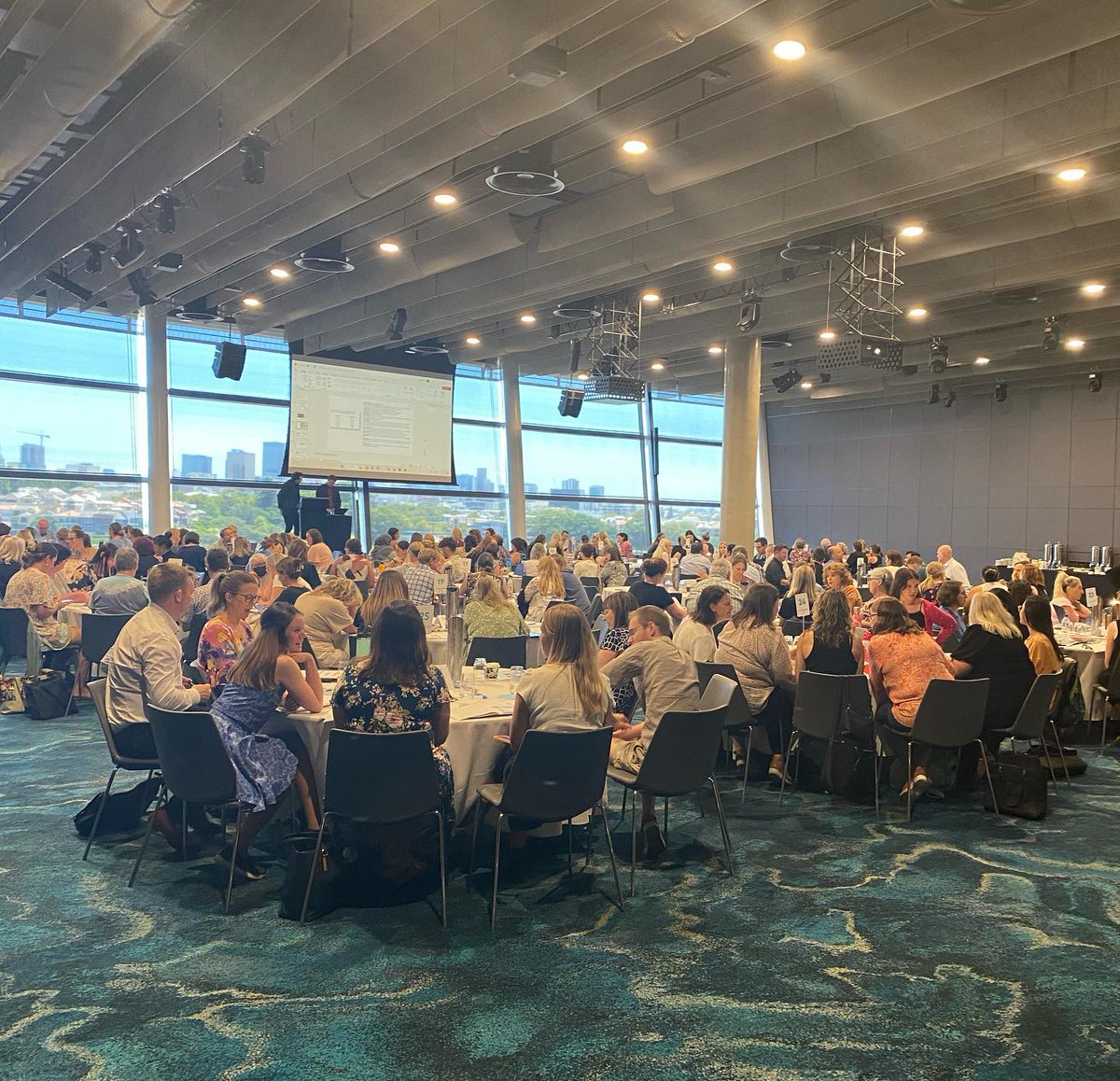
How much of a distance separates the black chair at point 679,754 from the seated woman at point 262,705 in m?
1.44

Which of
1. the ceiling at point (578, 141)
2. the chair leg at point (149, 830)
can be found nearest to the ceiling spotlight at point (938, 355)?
the ceiling at point (578, 141)

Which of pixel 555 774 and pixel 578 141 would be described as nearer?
pixel 555 774

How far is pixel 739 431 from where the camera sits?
14.1 m

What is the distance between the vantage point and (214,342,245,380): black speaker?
14.3m

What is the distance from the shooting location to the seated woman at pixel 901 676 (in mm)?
5613

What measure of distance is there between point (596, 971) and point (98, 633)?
16.9 feet

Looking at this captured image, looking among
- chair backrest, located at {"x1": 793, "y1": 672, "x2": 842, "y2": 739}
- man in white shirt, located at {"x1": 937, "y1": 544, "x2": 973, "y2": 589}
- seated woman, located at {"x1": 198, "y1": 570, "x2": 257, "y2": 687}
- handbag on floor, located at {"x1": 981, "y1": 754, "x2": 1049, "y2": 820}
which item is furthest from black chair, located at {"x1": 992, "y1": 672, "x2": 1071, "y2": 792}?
man in white shirt, located at {"x1": 937, "y1": 544, "x2": 973, "y2": 589}

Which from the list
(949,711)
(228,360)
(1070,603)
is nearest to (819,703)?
(949,711)

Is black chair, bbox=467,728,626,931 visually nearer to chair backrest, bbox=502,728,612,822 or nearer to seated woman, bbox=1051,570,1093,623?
chair backrest, bbox=502,728,612,822

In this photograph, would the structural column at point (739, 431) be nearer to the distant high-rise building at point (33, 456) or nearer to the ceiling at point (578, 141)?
the ceiling at point (578, 141)

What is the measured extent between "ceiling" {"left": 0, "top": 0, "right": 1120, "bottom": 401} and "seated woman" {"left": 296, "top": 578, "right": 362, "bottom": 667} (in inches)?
120

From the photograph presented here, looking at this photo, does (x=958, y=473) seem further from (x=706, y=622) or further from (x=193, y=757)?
(x=193, y=757)

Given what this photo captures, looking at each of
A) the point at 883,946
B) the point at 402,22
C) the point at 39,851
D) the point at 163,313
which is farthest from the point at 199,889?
the point at 163,313

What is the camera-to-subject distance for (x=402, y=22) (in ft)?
17.2
